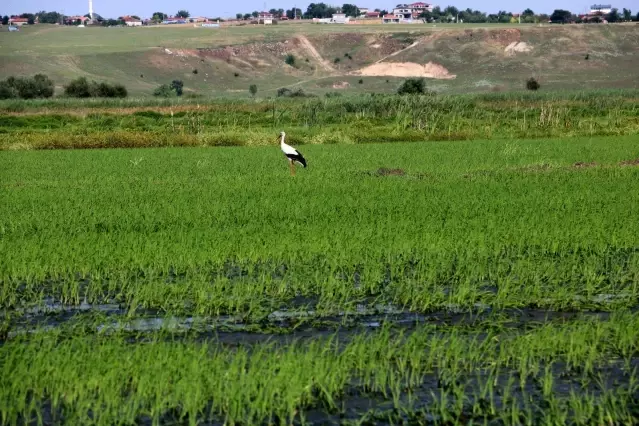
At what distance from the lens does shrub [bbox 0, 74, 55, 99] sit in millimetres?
74131

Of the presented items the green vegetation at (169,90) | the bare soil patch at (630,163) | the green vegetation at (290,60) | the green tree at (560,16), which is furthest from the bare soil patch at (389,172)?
the green tree at (560,16)

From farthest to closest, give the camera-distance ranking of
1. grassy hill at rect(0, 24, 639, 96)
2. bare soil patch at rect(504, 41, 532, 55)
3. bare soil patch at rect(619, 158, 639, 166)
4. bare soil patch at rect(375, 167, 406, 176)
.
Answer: bare soil patch at rect(504, 41, 532, 55) < grassy hill at rect(0, 24, 639, 96) < bare soil patch at rect(619, 158, 639, 166) < bare soil patch at rect(375, 167, 406, 176)

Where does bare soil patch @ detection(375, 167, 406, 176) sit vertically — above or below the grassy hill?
above

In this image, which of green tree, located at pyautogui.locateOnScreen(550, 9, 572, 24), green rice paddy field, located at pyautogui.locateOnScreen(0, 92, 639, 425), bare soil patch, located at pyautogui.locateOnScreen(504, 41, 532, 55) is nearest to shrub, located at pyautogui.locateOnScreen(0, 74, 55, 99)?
green rice paddy field, located at pyautogui.locateOnScreen(0, 92, 639, 425)

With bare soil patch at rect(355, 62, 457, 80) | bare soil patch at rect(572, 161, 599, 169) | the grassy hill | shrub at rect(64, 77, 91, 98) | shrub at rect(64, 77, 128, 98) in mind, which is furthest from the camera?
bare soil patch at rect(355, 62, 457, 80)

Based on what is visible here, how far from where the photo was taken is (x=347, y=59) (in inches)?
4968

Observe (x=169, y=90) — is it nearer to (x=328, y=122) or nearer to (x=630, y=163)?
(x=328, y=122)

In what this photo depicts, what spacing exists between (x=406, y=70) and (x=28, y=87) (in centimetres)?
5169

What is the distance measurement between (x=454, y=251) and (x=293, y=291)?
2.53 meters

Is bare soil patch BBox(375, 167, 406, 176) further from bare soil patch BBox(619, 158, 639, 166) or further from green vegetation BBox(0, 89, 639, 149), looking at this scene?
green vegetation BBox(0, 89, 639, 149)

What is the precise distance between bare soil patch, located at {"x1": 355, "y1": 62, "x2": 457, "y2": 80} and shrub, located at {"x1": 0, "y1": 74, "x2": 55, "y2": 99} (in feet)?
157

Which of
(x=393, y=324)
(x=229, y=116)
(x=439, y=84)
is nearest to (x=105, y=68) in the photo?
(x=439, y=84)

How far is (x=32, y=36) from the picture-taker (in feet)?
485

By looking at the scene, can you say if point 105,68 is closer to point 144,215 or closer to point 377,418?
point 144,215
